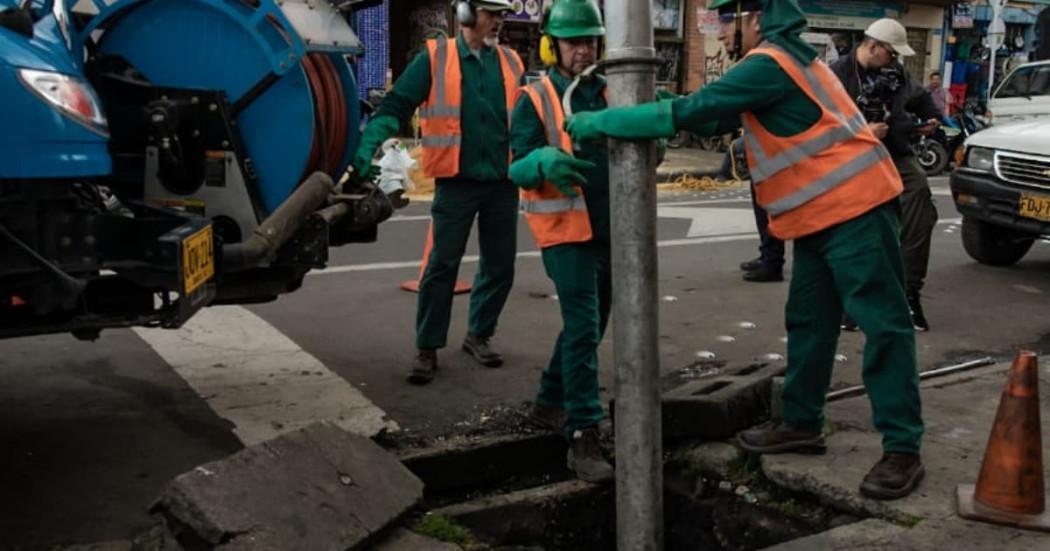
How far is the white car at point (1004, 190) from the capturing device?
8.15 m

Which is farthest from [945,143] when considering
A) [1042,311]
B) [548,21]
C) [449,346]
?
[548,21]

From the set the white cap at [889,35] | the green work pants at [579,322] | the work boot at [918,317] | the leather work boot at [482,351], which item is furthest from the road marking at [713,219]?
the green work pants at [579,322]

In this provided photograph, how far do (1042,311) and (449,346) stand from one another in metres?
4.15

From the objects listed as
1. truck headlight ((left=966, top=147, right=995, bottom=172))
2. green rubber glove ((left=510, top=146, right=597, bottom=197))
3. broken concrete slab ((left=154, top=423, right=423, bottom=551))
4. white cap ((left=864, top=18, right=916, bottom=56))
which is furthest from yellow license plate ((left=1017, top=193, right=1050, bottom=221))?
broken concrete slab ((left=154, top=423, right=423, bottom=551))

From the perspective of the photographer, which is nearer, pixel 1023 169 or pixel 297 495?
pixel 297 495

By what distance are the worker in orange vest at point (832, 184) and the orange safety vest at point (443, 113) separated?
1755 mm

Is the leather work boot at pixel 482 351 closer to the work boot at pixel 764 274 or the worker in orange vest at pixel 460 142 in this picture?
the worker in orange vest at pixel 460 142

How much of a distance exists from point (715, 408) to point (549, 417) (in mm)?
727

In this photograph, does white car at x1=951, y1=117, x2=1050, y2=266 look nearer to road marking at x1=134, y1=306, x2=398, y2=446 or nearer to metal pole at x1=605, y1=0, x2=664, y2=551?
road marking at x1=134, y1=306, x2=398, y2=446

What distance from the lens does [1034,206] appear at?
810 cm

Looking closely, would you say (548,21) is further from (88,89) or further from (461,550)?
(461,550)

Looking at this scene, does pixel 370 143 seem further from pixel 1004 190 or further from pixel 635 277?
pixel 1004 190

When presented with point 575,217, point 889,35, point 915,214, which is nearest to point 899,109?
point 889,35

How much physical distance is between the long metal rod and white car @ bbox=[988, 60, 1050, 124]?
1078cm
